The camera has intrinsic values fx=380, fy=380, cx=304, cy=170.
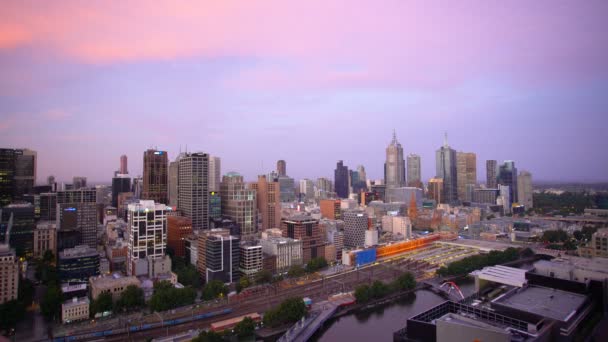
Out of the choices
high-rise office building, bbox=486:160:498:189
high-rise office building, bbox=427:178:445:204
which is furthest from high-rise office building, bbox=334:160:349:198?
high-rise office building, bbox=486:160:498:189

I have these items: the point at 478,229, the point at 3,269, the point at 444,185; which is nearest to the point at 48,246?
the point at 3,269

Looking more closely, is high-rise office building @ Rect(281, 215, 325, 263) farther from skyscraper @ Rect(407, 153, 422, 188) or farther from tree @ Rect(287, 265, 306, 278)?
skyscraper @ Rect(407, 153, 422, 188)

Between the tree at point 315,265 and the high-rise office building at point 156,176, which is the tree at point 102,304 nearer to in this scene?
the tree at point 315,265

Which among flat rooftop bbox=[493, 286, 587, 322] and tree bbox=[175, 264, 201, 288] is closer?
flat rooftop bbox=[493, 286, 587, 322]

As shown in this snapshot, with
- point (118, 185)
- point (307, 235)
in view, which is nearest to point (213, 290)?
point (307, 235)

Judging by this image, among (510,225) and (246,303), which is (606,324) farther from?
(510,225)

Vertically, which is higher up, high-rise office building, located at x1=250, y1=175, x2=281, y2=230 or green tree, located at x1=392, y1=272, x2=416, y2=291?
high-rise office building, located at x1=250, y1=175, x2=281, y2=230
